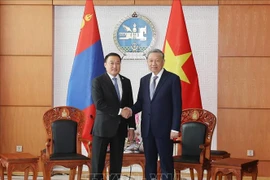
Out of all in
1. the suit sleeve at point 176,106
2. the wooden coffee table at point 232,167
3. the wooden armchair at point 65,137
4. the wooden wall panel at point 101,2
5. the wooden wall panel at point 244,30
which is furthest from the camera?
the wooden wall panel at point 101,2

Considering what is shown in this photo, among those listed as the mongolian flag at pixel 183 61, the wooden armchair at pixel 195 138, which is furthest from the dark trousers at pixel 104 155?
the mongolian flag at pixel 183 61

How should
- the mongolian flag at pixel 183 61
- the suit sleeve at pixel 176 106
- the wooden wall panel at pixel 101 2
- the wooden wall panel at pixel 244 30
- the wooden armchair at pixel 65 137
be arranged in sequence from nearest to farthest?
the suit sleeve at pixel 176 106
the wooden armchair at pixel 65 137
the mongolian flag at pixel 183 61
the wooden wall panel at pixel 244 30
the wooden wall panel at pixel 101 2

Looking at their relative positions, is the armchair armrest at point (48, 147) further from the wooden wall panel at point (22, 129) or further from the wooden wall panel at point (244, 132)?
the wooden wall panel at point (244, 132)

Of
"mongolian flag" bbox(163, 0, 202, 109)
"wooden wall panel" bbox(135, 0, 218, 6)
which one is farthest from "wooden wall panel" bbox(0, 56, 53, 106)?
"mongolian flag" bbox(163, 0, 202, 109)

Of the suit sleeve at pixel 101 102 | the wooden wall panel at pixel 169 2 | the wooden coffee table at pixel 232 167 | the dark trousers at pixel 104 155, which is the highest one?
the wooden wall panel at pixel 169 2

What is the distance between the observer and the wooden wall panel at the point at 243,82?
22.1 ft

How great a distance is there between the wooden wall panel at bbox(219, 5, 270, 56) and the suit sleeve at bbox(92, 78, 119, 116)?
279cm

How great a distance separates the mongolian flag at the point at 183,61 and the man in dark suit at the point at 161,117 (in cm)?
181

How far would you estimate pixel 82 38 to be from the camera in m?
6.44

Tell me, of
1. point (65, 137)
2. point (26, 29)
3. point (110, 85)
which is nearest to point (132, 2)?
point (26, 29)

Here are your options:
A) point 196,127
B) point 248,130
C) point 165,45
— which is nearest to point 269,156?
point 248,130

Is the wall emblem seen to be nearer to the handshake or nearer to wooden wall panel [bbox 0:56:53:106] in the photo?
wooden wall panel [bbox 0:56:53:106]

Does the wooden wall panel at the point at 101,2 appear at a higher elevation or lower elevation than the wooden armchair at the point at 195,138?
higher

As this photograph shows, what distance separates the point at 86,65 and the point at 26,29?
1145 millimetres
